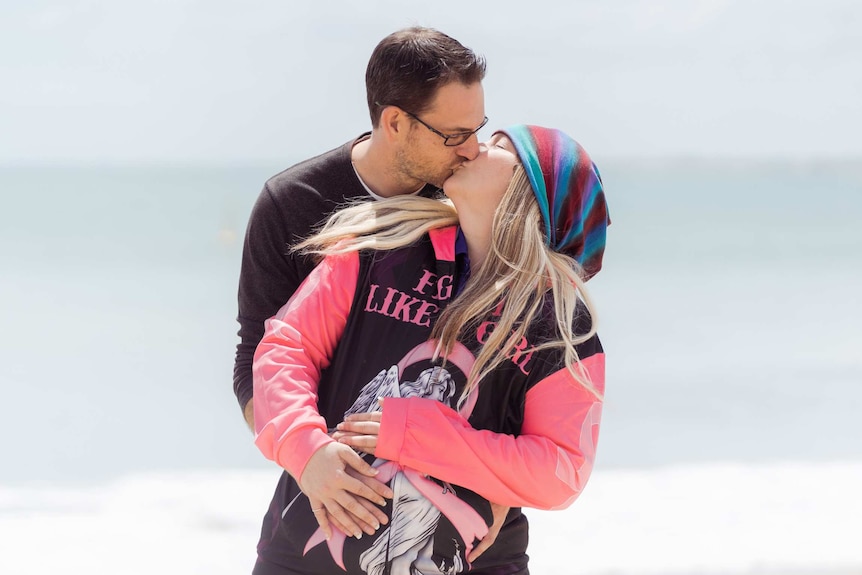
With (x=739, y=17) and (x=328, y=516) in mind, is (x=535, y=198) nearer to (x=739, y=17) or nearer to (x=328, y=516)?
(x=328, y=516)

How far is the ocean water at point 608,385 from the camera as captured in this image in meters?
4.84

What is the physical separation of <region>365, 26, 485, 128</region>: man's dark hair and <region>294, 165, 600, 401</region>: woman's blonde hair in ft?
1.30

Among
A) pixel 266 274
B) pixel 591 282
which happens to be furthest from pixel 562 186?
pixel 591 282

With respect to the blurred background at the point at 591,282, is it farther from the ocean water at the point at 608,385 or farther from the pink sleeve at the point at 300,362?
the pink sleeve at the point at 300,362

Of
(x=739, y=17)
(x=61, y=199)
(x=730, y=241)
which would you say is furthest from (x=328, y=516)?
(x=739, y=17)

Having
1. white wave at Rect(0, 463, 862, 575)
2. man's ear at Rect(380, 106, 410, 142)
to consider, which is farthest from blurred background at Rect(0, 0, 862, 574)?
man's ear at Rect(380, 106, 410, 142)

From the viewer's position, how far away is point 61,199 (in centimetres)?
1510

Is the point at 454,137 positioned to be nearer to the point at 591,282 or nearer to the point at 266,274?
the point at 266,274

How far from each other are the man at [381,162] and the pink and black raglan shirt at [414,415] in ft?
0.34

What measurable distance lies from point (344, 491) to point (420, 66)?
0.92 meters

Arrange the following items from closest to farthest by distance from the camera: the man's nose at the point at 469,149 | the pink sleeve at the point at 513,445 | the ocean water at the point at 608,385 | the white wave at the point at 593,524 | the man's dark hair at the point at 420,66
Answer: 1. the pink sleeve at the point at 513,445
2. the man's nose at the point at 469,149
3. the man's dark hair at the point at 420,66
4. the white wave at the point at 593,524
5. the ocean water at the point at 608,385

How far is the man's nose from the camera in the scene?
6.55 feet

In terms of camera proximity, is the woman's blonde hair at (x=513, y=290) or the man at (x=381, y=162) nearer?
the woman's blonde hair at (x=513, y=290)

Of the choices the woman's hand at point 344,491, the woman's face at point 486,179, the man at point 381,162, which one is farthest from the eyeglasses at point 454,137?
the woman's hand at point 344,491
